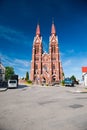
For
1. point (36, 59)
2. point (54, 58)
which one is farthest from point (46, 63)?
point (36, 59)

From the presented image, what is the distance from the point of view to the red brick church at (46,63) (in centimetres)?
8084

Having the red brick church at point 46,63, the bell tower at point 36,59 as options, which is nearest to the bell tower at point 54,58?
the red brick church at point 46,63

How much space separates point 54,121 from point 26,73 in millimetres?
84917

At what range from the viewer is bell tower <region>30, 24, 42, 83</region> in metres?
80.8

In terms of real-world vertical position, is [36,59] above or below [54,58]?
below

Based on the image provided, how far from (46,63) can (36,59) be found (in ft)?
22.5

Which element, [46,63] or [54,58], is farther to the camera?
[54,58]

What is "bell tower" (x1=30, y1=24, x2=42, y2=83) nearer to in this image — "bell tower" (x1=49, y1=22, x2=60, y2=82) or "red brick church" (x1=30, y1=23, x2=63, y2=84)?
"red brick church" (x1=30, y1=23, x2=63, y2=84)

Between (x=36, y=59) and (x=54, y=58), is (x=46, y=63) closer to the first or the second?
(x=54, y=58)

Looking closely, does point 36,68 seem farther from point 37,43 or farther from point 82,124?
point 82,124

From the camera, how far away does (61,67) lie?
83.1 metres

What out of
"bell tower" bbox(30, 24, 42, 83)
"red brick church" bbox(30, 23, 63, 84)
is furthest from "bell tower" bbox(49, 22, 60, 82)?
"bell tower" bbox(30, 24, 42, 83)

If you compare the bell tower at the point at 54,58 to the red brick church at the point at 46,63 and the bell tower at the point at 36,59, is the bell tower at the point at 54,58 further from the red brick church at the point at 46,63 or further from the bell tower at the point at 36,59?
the bell tower at the point at 36,59

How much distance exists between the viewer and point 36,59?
86.1 m
